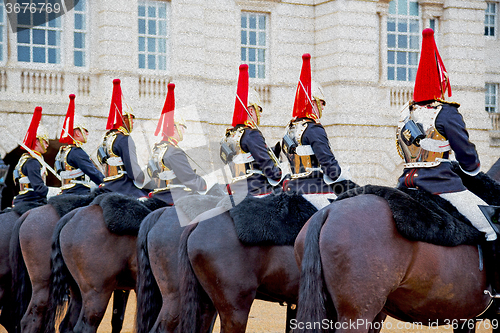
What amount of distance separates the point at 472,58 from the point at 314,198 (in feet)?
46.6

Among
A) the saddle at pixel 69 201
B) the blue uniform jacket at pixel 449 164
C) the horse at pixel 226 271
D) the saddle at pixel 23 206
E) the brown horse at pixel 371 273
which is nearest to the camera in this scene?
the brown horse at pixel 371 273

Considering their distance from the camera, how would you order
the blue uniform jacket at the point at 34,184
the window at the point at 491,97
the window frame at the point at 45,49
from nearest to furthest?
the blue uniform jacket at the point at 34,184, the window frame at the point at 45,49, the window at the point at 491,97

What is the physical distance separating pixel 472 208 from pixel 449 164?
1.20ft

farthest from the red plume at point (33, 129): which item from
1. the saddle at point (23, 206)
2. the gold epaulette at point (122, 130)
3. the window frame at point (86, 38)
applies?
the window frame at point (86, 38)

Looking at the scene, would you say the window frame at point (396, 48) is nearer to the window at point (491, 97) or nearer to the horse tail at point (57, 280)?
the window at point (491, 97)

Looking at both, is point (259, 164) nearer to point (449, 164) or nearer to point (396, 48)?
point (449, 164)

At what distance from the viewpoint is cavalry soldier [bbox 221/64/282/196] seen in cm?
699

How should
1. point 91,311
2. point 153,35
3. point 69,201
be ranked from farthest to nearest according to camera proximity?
point 153,35 < point 69,201 < point 91,311

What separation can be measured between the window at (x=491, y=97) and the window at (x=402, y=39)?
3068 mm

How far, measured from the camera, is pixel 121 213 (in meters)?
7.23

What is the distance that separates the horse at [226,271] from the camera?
588 centimetres

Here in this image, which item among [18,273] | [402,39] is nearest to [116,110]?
[18,273]

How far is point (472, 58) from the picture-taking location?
1912cm

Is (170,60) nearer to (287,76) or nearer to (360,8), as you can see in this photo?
(287,76)
